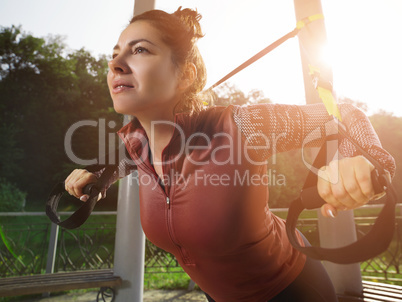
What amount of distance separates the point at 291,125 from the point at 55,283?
248 centimetres

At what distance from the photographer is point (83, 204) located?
99 centimetres

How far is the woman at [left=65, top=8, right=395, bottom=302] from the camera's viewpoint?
93 cm

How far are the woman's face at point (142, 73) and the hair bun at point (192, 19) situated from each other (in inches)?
7.5

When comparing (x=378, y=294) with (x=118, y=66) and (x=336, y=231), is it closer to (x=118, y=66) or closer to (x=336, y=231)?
(x=336, y=231)

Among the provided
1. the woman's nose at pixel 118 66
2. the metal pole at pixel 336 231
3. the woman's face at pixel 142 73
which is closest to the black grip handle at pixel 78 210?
the woman's face at pixel 142 73

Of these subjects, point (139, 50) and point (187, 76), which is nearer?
point (139, 50)

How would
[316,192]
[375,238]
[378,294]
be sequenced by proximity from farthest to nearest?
[378,294], [316,192], [375,238]

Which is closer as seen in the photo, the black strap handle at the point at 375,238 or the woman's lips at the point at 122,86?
the black strap handle at the point at 375,238

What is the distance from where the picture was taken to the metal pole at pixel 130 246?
2.59 meters

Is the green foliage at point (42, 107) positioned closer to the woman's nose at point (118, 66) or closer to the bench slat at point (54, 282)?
the bench slat at point (54, 282)

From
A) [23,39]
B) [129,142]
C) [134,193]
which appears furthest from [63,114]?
[129,142]

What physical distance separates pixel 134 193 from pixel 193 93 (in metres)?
1.65

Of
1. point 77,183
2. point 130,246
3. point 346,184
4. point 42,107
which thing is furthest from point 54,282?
point 42,107

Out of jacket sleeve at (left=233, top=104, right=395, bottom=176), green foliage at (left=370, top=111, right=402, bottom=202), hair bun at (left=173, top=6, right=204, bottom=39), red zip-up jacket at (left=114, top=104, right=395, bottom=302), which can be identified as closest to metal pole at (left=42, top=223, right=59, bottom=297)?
red zip-up jacket at (left=114, top=104, right=395, bottom=302)
